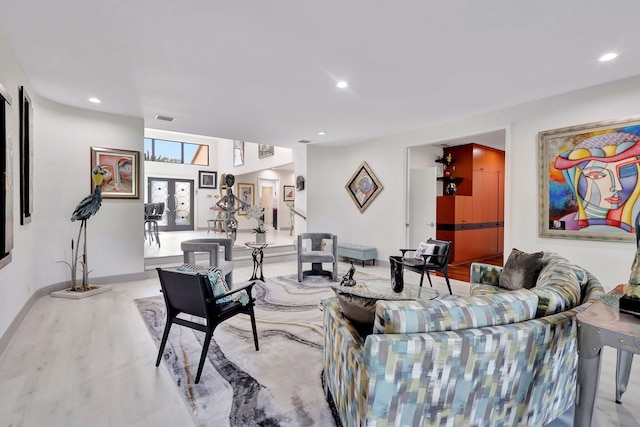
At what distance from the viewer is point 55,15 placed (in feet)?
7.61

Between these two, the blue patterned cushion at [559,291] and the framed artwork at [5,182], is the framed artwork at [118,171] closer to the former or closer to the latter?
the framed artwork at [5,182]

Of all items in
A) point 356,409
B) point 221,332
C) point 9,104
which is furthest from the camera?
point 221,332

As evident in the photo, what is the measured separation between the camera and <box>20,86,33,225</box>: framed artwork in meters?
3.22

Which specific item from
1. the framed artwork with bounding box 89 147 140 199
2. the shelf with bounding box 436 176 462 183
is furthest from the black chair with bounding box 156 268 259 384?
the shelf with bounding box 436 176 462 183

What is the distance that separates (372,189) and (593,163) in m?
3.66

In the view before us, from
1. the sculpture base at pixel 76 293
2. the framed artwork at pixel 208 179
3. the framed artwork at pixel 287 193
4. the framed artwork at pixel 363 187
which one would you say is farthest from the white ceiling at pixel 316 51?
the framed artwork at pixel 287 193

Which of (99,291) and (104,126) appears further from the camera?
(104,126)

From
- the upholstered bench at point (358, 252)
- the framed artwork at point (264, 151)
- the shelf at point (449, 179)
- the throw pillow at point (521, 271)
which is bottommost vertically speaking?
the upholstered bench at point (358, 252)

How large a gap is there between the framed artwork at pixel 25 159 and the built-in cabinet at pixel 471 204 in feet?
21.9

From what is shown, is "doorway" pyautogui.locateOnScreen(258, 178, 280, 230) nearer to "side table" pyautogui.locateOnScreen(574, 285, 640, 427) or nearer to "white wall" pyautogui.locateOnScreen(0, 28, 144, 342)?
"white wall" pyautogui.locateOnScreen(0, 28, 144, 342)

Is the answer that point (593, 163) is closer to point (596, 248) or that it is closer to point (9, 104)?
point (596, 248)

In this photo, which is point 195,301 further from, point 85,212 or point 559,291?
point 85,212

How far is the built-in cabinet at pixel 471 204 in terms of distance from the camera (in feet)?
21.8

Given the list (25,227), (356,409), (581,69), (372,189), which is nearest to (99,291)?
(25,227)
